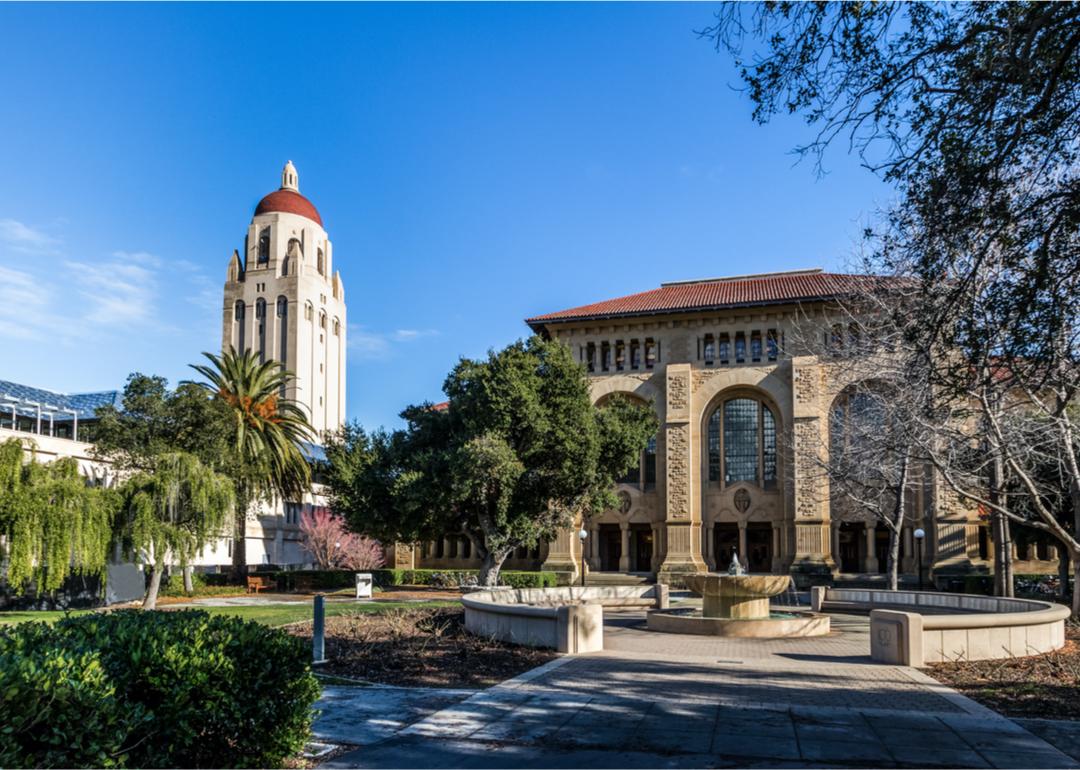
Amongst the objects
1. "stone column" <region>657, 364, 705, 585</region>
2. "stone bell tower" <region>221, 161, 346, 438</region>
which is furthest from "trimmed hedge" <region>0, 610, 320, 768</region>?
"stone bell tower" <region>221, 161, 346, 438</region>

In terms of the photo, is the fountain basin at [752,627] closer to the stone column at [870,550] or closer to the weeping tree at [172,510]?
the weeping tree at [172,510]

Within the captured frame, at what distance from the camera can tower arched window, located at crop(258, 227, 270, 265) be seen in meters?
95.1

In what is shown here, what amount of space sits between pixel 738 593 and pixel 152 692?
53.5 feet

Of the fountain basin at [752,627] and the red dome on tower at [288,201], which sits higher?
the red dome on tower at [288,201]

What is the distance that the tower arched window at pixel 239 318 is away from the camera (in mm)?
95000

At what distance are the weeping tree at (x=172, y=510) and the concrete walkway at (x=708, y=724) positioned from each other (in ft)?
68.0

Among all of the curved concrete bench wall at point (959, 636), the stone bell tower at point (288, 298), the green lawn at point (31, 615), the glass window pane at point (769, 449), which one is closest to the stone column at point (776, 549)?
the glass window pane at point (769, 449)

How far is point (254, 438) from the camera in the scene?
42.9 metres

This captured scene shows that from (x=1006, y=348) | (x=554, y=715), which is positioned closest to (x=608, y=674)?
(x=554, y=715)

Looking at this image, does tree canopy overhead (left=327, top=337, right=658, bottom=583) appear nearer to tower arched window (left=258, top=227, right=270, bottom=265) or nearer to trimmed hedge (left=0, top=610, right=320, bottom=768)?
trimmed hedge (left=0, top=610, right=320, bottom=768)

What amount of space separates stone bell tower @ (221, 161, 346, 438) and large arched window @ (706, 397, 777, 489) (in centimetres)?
5520

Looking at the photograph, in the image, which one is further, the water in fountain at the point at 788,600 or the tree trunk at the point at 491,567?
the tree trunk at the point at 491,567

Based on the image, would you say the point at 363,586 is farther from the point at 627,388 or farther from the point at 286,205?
the point at 286,205

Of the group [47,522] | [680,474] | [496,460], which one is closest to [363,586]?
[496,460]
